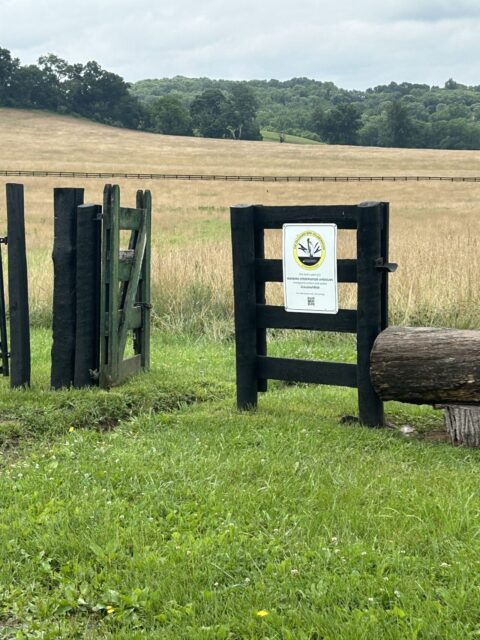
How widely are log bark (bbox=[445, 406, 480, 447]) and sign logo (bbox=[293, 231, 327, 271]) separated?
1.44 meters

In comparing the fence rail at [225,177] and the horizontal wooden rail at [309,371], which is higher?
the fence rail at [225,177]

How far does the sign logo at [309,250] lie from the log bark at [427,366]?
758mm

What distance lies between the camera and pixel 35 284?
13.7 metres

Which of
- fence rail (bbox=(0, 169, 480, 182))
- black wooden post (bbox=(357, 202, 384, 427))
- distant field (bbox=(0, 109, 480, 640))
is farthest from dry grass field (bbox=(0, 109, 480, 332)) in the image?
black wooden post (bbox=(357, 202, 384, 427))

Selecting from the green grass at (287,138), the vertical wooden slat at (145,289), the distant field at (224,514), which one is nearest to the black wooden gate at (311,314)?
the distant field at (224,514)

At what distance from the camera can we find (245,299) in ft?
22.8

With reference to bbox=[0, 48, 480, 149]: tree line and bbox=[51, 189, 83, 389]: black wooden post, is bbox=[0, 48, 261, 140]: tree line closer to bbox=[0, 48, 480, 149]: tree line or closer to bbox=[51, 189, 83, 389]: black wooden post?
bbox=[0, 48, 480, 149]: tree line

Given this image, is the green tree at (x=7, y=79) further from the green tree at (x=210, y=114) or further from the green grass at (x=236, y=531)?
the green grass at (x=236, y=531)

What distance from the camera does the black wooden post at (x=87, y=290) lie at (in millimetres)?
7891

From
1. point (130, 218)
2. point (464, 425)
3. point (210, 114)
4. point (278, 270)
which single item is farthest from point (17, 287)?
point (210, 114)

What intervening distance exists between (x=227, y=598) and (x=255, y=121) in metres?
96.1

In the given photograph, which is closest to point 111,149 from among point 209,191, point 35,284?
point 209,191

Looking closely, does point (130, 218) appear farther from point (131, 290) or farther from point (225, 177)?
point (225, 177)

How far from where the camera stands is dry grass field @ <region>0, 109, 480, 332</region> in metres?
12.3
